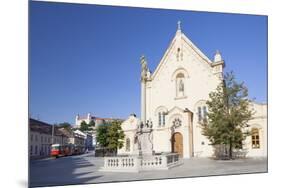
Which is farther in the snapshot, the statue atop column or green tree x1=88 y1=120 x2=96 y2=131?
the statue atop column

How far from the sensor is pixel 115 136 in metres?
7.09

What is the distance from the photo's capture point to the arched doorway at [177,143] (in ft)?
25.5

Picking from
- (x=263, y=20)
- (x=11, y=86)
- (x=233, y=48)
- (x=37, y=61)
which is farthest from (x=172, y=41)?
(x=11, y=86)

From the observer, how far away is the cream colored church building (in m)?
7.65

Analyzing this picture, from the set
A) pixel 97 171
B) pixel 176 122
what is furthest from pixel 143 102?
pixel 97 171

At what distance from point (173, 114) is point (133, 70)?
52.8 inches

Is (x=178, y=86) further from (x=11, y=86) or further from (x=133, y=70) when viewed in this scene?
(x=11, y=86)

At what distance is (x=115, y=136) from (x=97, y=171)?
72 cm

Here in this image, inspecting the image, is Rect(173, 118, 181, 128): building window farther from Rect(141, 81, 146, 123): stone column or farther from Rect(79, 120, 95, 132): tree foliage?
Rect(79, 120, 95, 132): tree foliage

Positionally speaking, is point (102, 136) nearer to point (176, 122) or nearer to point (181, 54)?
point (176, 122)

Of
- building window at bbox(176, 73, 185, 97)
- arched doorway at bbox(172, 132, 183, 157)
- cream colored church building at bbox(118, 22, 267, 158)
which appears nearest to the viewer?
cream colored church building at bbox(118, 22, 267, 158)

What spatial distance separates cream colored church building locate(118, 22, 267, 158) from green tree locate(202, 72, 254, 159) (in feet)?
0.38

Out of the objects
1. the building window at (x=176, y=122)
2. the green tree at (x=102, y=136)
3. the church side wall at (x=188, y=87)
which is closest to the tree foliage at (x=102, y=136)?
the green tree at (x=102, y=136)

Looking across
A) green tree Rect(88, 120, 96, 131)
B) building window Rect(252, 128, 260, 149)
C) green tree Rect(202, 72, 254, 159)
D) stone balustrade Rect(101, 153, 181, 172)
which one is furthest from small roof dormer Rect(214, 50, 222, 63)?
green tree Rect(88, 120, 96, 131)
